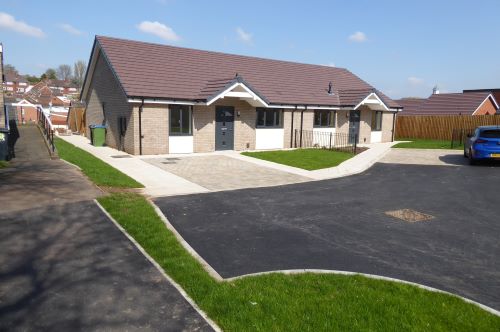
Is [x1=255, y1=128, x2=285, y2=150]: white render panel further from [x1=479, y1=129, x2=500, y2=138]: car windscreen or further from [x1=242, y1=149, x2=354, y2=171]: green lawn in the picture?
[x1=479, y1=129, x2=500, y2=138]: car windscreen

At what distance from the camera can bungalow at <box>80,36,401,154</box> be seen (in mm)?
18328

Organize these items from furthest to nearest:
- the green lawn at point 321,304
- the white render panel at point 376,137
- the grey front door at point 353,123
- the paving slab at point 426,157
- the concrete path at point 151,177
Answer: the white render panel at point 376,137 → the grey front door at point 353,123 → the paving slab at point 426,157 → the concrete path at point 151,177 → the green lawn at point 321,304

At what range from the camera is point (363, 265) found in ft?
18.6

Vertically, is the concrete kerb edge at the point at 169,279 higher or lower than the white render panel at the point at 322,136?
lower

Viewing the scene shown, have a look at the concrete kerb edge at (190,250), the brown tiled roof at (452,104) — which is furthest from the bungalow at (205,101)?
the brown tiled roof at (452,104)

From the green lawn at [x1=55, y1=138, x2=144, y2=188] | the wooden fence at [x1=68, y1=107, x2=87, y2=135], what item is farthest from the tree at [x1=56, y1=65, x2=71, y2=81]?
the green lawn at [x1=55, y1=138, x2=144, y2=188]

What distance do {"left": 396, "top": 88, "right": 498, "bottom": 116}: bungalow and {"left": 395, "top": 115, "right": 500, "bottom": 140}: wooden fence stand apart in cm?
772

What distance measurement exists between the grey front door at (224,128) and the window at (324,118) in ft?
21.4

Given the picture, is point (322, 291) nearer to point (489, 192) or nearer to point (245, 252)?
point (245, 252)

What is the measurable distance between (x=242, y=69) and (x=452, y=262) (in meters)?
20.5

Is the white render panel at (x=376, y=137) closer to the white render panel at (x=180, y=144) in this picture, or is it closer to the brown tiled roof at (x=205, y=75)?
the brown tiled roof at (x=205, y=75)

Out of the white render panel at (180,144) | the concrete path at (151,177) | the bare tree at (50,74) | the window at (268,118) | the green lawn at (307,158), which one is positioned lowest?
the concrete path at (151,177)

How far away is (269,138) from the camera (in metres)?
22.3

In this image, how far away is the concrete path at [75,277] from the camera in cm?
400
